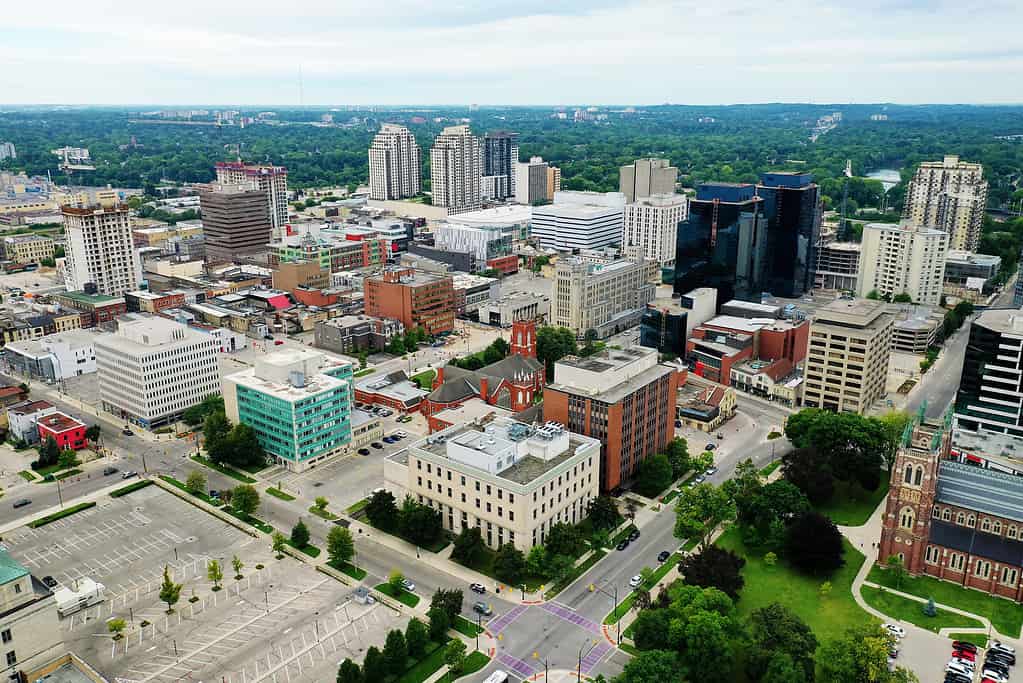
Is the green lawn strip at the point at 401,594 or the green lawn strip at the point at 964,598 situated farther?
the green lawn strip at the point at 401,594

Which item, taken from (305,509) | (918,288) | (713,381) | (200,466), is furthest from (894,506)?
(918,288)

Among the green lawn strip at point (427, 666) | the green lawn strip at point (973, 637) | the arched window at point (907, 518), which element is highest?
the arched window at point (907, 518)

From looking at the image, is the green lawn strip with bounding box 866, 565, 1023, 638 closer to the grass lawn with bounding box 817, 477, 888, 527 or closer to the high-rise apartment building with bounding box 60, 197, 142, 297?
the grass lawn with bounding box 817, 477, 888, 527

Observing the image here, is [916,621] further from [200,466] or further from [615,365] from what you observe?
[200,466]

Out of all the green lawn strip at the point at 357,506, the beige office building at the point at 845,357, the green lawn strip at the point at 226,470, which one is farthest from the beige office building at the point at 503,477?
the beige office building at the point at 845,357

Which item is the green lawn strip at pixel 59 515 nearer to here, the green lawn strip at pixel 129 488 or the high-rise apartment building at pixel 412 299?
the green lawn strip at pixel 129 488

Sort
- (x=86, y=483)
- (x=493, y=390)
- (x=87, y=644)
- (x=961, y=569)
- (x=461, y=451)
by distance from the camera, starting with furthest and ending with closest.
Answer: (x=493, y=390) → (x=86, y=483) → (x=461, y=451) → (x=961, y=569) → (x=87, y=644)

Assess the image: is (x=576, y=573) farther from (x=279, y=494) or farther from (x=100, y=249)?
(x=100, y=249)
